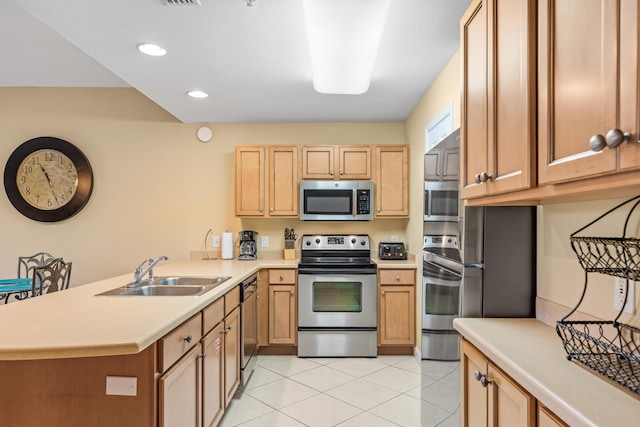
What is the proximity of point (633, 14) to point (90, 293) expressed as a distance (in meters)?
2.45

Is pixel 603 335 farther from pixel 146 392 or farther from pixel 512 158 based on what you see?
pixel 146 392

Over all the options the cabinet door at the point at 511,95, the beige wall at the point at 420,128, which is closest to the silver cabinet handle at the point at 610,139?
the cabinet door at the point at 511,95

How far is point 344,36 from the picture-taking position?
1938 millimetres

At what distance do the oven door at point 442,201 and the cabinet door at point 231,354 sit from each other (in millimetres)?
1442

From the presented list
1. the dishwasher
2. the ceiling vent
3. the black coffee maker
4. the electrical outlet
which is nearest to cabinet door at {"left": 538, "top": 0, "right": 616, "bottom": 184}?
the electrical outlet

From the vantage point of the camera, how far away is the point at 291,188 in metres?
3.77

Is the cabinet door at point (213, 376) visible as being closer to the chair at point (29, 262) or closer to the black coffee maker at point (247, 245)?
the black coffee maker at point (247, 245)

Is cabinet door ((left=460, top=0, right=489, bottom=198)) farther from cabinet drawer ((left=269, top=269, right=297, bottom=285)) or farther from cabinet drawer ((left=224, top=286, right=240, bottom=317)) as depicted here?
cabinet drawer ((left=269, top=269, right=297, bottom=285))

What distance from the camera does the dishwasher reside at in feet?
8.91

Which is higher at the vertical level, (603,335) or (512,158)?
(512,158)

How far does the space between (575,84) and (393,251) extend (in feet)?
9.61

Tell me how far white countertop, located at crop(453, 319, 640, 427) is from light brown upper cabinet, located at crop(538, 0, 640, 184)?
54 centimetres

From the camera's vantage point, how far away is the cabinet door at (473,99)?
4.81ft

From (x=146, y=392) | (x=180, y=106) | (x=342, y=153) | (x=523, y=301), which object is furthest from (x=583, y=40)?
(x=180, y=106)
